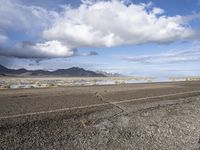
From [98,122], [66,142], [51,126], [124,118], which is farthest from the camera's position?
[124,118]

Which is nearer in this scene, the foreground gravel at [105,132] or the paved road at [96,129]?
the foreground gravel at [105,132]

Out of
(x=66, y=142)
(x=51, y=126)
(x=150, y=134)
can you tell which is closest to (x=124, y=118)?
(x=150, y=134)

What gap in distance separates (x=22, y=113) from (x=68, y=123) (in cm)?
389

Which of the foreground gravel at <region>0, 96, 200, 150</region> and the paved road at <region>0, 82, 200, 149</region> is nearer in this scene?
the foreground gravel at <region>0, 96, 200, 150</region>

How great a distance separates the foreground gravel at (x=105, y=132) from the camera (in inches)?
414

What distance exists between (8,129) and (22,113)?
13.8ft

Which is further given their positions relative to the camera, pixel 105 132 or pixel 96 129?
pixel 96 129

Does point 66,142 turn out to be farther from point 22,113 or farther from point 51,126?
point 22,113

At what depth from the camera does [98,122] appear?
14.3m

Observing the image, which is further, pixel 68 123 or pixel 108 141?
pixel 68 123

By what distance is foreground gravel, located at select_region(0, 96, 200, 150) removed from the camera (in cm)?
1051

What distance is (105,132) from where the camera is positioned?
12234 millimetres

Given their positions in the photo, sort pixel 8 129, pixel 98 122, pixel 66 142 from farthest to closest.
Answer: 1. pixel 98 122
2. pixel 8 129
3. pixel 66 142

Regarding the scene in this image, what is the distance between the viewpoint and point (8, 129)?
12.2 meters
